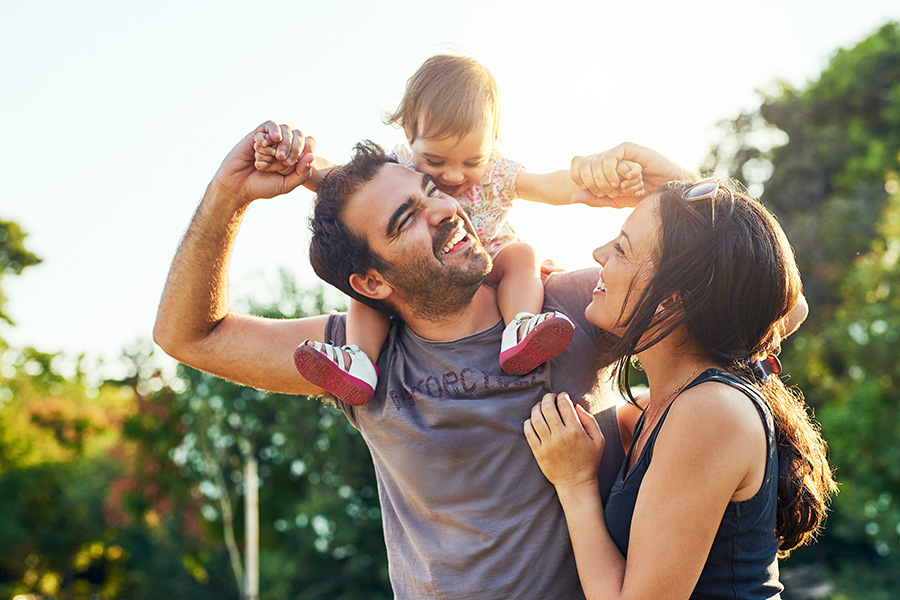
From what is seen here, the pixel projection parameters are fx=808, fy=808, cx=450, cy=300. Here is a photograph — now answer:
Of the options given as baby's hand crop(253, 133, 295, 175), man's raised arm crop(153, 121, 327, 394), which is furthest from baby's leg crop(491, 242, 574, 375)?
baby's hand crop(253, 133, 295, 175)

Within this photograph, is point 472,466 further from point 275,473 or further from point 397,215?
point 275,473

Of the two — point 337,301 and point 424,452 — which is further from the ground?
point 424,452

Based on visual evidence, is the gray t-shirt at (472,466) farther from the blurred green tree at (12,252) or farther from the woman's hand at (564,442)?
the blurred green tree at (12,252)

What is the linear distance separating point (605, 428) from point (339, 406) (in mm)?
808

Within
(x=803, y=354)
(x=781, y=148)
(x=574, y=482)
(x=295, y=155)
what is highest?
(x=295, y=155)

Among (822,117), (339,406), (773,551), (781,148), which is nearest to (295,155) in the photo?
(339,406)

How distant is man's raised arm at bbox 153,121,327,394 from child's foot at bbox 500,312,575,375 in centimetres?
70

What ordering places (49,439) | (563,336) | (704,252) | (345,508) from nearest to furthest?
1. (704,252)
2. (563,336)
3. (345,508)
4. (49,439)

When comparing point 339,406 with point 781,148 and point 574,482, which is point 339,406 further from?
point 781,148

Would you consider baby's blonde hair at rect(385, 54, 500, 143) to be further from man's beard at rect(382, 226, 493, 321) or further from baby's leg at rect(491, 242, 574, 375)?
man's beard at rect(382, 226, 493, 321)

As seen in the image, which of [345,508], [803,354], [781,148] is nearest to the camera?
[803,354]

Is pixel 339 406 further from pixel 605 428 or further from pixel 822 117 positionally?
pixel 822 117

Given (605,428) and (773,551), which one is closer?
(773,551)

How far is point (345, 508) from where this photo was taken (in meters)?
19.5
